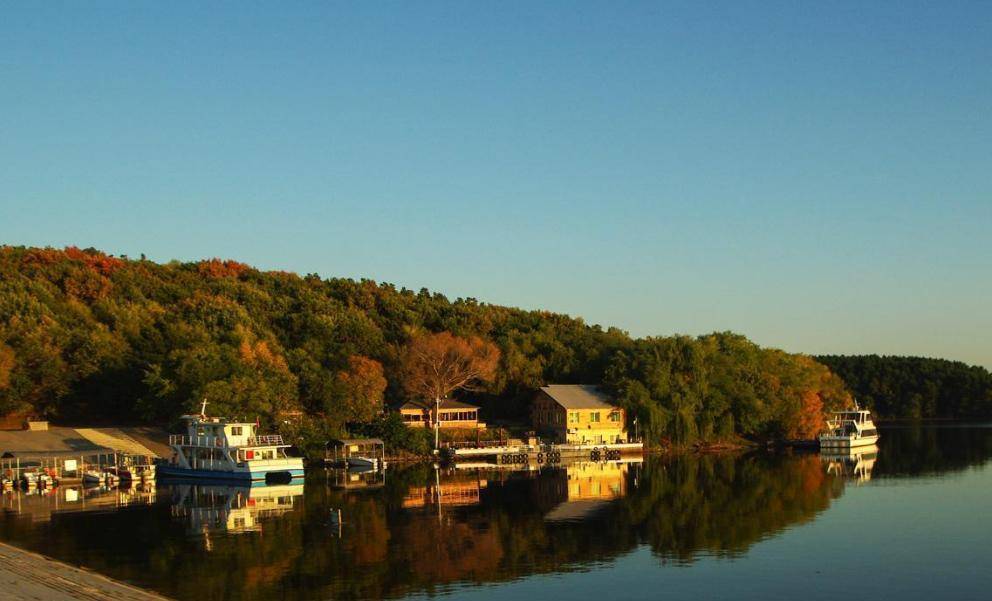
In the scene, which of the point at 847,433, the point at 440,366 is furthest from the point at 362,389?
the point at 847,433

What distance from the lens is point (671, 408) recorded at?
91.0 m

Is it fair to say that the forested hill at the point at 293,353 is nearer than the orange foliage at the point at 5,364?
No

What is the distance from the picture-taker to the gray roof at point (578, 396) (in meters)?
91.8

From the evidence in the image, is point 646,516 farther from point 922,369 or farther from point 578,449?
point 922,369

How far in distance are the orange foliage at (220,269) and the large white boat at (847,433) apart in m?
67.5

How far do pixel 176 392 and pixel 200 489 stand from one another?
14616mm

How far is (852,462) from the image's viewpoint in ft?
266

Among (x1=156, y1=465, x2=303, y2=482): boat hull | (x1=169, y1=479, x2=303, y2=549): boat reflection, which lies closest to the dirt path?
(x1=169, y1=479, x2=303, y2=549): boat reflection

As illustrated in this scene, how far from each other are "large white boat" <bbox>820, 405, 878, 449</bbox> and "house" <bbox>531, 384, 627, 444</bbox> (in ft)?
64.3

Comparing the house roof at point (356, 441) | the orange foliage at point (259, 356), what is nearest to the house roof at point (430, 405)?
the house roof at point (356, 441)

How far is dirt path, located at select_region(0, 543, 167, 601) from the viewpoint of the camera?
2755 cm

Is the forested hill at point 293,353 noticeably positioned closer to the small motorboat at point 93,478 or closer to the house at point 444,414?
the house at point 444,414

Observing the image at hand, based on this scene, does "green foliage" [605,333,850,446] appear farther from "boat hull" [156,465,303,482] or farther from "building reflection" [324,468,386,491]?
"boat hull" [156,465,303,482]

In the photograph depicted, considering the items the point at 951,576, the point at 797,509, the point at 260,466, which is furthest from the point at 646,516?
the point at 260,466
